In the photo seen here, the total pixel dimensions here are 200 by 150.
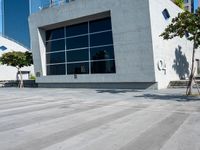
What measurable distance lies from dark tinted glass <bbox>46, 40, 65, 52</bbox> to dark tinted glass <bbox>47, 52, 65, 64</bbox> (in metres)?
0.57

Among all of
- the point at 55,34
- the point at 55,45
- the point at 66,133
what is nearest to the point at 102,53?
the point at 55,45

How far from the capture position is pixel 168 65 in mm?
24688

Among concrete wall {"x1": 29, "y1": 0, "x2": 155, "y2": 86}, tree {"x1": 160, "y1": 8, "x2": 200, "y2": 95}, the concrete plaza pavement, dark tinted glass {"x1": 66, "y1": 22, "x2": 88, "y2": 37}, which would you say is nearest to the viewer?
the concrete plaza pavement

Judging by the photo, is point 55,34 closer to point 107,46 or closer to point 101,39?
point 101,39

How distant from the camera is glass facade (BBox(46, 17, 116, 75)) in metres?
25.3

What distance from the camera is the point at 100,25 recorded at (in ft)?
85.0

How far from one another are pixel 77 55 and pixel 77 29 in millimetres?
2774

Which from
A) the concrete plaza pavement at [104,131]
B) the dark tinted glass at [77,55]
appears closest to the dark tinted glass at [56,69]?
the dark tinted glass at [77,55]

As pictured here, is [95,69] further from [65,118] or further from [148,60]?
[65,118]

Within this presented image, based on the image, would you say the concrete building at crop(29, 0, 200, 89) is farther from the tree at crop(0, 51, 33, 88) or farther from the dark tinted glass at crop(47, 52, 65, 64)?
the tree at crop(0, 51, 33, 88)

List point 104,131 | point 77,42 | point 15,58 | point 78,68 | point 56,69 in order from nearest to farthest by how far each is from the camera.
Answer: point 104,131 → point 78,68 → point 77,42 → point 56,69 → point 15,58

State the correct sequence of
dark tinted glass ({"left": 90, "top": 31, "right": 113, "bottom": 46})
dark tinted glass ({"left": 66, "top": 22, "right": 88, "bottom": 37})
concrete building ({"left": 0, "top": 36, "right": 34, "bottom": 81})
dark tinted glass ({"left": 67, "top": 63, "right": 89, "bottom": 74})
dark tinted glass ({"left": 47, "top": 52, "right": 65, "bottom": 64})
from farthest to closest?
1. concrete building ({"left": 0, "top": 36, "right": 34, "bottom": 81})
2. dark tinted glass ({"left": 47, "top": 52, "right": 65, "bottom": 64})
3. dark tinted glass ({"left": 66, "top": 22, "right": 88, "bottom": 37})
4. dark tinted glass ({"left": 67, "top": 63, "right": 89, "bottom": 74})
5. dark tinted glass ({"left": 90, "top": 31, "right": 113, "bottom": 46})

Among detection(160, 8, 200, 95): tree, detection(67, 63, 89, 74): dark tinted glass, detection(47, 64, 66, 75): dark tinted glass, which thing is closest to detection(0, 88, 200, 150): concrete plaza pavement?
detection(160, 8, 200, 95): tree

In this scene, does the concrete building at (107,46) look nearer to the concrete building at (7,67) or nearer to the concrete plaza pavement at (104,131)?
the concrete plaza pavement at (104,131)
